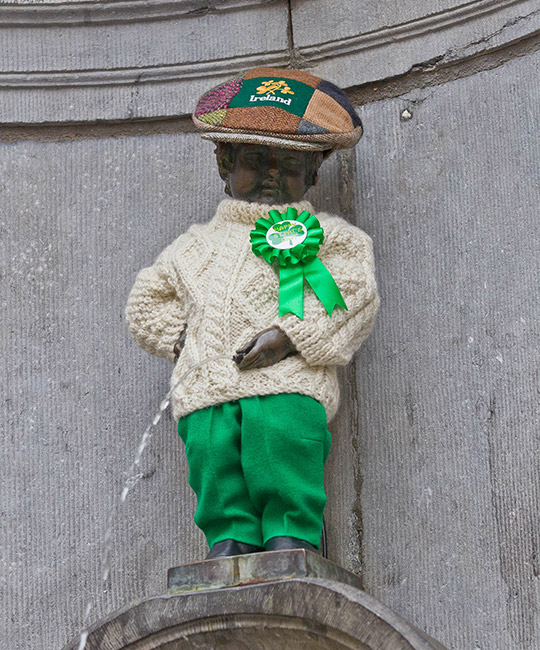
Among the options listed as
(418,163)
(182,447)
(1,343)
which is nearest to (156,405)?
(182,447)

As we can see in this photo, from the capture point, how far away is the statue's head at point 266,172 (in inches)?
104

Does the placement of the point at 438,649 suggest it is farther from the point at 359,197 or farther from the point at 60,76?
the point at 60,76

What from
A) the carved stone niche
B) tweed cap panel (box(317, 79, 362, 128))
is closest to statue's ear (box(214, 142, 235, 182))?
tweed cap panel (box(317, 79, 362, 128))

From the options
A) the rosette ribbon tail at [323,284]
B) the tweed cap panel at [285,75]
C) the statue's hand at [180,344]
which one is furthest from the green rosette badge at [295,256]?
the tweed cap panel at [285,75]

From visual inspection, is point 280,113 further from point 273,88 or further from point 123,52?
point 123,52

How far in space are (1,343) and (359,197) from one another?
0.98 metres

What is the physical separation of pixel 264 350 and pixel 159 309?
1.05ft

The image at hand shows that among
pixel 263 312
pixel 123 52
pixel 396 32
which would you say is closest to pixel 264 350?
pixel 263 312

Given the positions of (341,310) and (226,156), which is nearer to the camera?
(341,310)

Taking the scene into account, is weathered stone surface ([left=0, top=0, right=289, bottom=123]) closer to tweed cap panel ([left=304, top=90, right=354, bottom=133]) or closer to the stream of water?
tweed cap panel ([left=304, top=90, right=354, bottom=133])

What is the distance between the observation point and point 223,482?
7.92ft

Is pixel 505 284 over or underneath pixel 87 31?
underneath

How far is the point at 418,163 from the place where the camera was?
2.96 m

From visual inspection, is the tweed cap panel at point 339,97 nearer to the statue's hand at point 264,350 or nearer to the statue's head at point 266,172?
the statue's head at point 266,172
